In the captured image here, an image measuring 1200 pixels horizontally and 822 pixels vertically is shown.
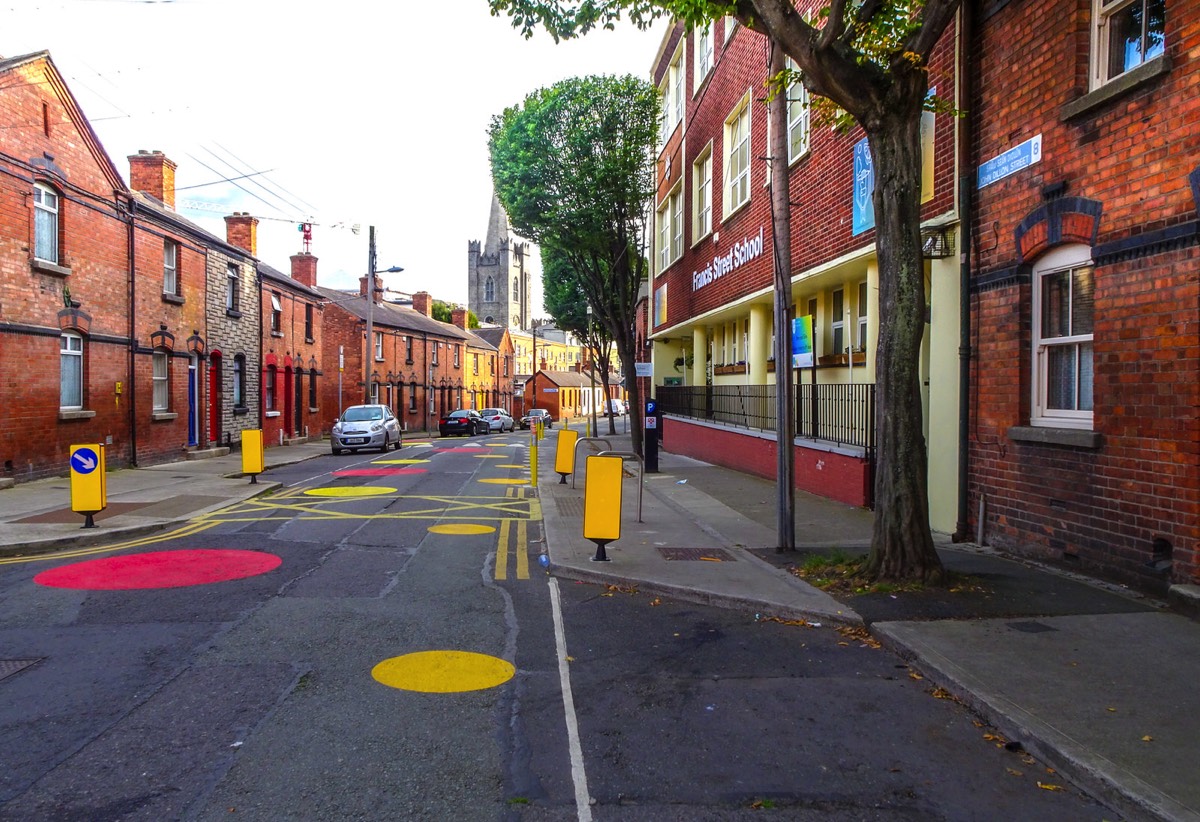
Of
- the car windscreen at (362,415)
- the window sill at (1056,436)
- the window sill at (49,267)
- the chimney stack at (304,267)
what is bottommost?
the car windscreen at (362,415)

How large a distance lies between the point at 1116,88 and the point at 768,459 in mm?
9773

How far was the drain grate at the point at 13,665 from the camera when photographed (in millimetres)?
5090

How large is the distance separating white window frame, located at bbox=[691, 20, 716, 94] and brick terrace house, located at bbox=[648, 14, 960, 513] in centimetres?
8

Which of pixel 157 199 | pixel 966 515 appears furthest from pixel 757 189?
pixel 157 199

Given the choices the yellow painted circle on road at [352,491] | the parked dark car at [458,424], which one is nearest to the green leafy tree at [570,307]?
the parked dark car at [458,424]

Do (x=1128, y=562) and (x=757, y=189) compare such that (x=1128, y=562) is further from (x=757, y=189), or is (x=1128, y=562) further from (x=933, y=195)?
(x=757, y=189)

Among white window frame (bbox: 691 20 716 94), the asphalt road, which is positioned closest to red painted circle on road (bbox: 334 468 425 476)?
the asphalt road

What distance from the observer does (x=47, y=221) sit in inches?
642

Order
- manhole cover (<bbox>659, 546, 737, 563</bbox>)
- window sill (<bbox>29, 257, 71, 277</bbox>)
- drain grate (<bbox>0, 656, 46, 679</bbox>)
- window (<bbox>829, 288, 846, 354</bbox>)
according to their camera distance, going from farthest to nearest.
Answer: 1. window sill (<bbox>29, 257, 71, 277</bbox>)
2. window (<bbox>829, 288, 846, 354</bbox>)
3. manhole cover (<bbox>659, 546, 737, 563</bbox>)
4. drain grate (<bbox>0, 656, 46, 679</bbox>)

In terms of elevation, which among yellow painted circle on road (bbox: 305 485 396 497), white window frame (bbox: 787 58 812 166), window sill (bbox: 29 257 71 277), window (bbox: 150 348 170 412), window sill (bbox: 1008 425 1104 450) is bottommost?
yellow painted circle on road (bbox: 305 485 396 497)

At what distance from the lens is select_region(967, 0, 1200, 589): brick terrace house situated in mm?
6340

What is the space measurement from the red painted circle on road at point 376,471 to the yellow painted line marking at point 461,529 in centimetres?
844

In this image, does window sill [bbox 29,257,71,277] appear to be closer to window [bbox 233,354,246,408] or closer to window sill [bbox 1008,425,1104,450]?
window [bbox 233,354,246,408]

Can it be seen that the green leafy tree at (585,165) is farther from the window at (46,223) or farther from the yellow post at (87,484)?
the yellow post at (87,484)
